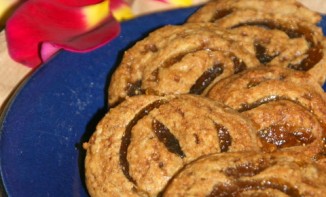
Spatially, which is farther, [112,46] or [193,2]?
[193,2]

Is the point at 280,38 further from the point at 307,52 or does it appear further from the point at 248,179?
the point at 248,179

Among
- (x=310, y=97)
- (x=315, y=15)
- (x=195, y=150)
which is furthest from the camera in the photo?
(x=315, y=15)

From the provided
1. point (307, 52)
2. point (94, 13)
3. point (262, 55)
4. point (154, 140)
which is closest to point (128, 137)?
point (154, 140)

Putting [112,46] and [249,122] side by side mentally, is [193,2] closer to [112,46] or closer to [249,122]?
[112,46]

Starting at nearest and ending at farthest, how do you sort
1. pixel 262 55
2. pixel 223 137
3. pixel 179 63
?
pixel 223 137
pixel 179 63
pixel 262 55

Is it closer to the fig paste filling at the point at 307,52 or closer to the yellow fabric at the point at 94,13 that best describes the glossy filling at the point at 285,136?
the fig paste filling at the point at 307,52

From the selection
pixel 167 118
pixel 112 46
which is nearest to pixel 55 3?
pixel 112 46

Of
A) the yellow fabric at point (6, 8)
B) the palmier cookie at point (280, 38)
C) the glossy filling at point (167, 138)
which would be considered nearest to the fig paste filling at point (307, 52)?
the palmier cookie at point (280, 38)
